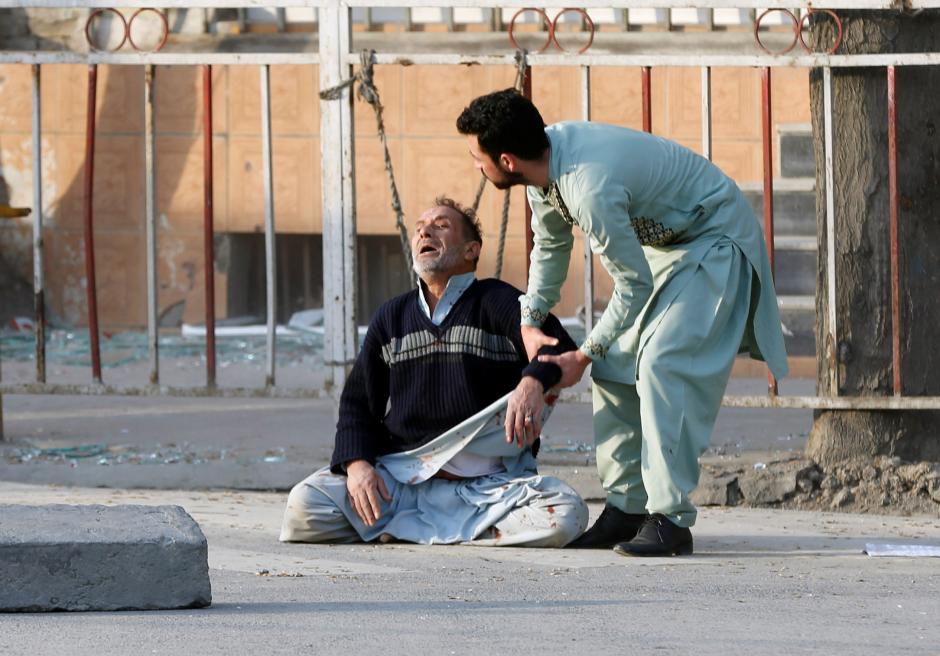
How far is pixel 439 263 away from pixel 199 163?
5492 mm

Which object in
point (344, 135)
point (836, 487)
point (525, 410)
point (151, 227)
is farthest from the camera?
point (151, 227)

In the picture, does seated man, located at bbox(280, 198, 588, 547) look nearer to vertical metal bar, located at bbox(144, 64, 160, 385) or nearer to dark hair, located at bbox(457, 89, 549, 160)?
dark hair, located at bbox(457, 89, 549, 160)

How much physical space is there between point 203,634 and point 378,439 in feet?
5.30

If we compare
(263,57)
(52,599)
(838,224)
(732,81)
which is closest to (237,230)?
(732,81)

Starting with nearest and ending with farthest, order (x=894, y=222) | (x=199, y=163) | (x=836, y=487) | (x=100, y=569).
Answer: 1. (x=100, y=569)
2. (x=894, y=222)
3. (x=836, y=487)
4. (x=199, y=163)

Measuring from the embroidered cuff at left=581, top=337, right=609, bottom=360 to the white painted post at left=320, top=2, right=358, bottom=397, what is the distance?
4.56ft

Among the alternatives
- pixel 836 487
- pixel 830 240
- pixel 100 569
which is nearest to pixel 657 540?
pixel 836 487

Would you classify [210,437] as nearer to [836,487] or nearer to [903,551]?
[836,487]

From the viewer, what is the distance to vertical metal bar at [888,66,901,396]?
5.22 metres

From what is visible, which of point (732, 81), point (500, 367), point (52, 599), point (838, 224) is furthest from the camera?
point (732, 81)

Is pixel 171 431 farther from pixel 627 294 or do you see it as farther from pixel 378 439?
pixel 627 294

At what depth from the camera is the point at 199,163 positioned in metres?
9.96

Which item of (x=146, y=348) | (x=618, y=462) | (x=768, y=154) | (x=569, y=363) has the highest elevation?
(x=768, y=154)

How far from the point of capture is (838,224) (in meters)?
5.39
